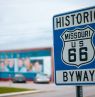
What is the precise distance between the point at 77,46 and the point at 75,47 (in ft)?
0.09

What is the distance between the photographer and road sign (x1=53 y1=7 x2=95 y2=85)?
3225 mm

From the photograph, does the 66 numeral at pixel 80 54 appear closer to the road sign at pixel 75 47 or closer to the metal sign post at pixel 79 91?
the road sign at pixel 75 47

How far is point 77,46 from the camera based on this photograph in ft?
10.8

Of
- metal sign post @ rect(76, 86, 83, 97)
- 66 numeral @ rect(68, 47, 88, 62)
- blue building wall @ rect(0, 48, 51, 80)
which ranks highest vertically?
blue building wall @ rect(0, 48, 51, 80)

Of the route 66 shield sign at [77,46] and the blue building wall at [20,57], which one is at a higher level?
the blue building wall at [20,57]

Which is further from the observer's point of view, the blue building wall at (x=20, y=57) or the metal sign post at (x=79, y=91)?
the blue building wall at (x=20, y=57)

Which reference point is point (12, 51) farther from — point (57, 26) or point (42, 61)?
point (57, 26)

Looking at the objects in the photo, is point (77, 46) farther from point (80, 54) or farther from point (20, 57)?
point (20, 57)

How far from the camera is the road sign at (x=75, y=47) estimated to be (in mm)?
3225

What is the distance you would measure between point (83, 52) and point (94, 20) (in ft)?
0.96

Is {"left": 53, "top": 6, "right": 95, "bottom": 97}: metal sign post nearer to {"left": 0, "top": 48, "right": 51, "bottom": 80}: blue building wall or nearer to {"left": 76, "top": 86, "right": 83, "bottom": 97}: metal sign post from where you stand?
{"left": 76, "top": 86, "right": 83, "bottom": 97}: metal sign post

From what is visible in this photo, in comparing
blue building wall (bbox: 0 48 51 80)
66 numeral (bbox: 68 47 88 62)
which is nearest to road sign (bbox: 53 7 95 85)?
66 numeral (bbox: 68 47 88 62)

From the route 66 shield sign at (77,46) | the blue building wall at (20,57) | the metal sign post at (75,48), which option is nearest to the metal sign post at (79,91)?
the metal sign post at (75,48)

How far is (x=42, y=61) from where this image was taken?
173ft
